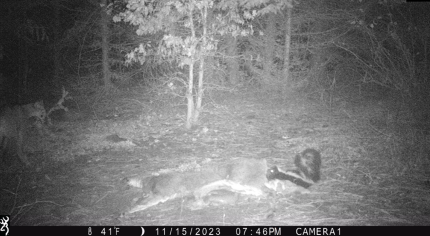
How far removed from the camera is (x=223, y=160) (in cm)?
802

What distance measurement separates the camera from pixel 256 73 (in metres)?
15.3

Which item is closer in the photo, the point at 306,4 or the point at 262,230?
the point at 262,230

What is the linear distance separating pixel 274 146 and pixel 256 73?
22.6 feet

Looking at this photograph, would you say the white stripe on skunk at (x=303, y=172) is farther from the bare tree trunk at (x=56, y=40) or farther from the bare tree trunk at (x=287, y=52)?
the bare tree trunk at (x=56, y=40)

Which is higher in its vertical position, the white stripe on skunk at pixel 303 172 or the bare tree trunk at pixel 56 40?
the bare tree trunk at pixel 56 40

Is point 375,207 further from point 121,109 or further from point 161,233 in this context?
point 121,109

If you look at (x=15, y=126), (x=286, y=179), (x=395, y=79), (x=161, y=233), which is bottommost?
A: (x=161, y=233)

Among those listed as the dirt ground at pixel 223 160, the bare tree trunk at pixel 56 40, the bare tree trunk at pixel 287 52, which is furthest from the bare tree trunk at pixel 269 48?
the bare tree trunk at pixel 56 40

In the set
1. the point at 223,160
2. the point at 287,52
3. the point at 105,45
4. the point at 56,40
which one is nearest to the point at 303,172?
the point at 223,160

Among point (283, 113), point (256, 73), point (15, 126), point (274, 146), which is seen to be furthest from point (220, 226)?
point (256, 73)

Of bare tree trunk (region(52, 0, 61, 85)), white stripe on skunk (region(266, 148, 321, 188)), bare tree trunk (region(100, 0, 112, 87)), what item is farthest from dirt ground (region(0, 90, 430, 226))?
bare tree trunk (region(52, 0, 61, 85))

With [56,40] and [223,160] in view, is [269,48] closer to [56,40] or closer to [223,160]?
[223,160]

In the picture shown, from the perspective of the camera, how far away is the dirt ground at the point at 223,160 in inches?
222

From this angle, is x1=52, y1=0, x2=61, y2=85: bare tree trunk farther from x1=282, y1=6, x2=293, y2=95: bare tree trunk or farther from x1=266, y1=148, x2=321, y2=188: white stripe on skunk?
x1=266, y1=148, x2=321, y2=188: white stripe on skunk
